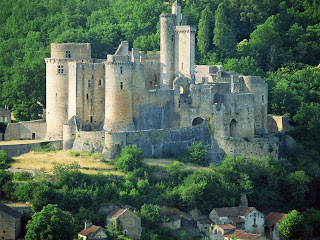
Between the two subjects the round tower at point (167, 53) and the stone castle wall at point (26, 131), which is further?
the round tower at point (167, 53)

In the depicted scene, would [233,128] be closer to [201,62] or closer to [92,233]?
[92,233]

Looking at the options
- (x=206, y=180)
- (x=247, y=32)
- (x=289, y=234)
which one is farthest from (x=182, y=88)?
(x=247, y=32)

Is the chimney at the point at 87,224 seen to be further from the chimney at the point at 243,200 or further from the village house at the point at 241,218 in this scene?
the chimney at the point at 243,200

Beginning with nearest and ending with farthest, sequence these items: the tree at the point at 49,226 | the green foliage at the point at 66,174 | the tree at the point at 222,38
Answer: the tree at the point at 49,226 → the green foliage at the point at 66,174 → the tree at the point at 222,38

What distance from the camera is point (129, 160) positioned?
167 feet

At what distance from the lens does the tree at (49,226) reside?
148 ft

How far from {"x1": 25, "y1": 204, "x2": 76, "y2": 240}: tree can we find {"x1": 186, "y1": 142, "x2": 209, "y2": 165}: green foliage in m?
10.4

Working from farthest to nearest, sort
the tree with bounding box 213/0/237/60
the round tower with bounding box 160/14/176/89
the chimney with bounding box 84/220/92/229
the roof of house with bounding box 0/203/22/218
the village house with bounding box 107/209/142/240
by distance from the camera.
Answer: the tree with bounding box 213/0/237/60
the round tower with bounding box 160/14/176/89
the village house with bounding box 107/209/142/240
the chimney with bounding box 84/220/92/229
the roof of house with bounding box 0/203/22/218

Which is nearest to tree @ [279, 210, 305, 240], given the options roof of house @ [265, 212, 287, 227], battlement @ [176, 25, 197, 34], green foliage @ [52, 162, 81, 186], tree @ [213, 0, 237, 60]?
roof of house @ [265, 212, 287, 227]

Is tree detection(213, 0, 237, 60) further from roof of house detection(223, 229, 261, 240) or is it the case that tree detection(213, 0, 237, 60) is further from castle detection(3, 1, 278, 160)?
roof of house detection(223, 229, 261, 240)

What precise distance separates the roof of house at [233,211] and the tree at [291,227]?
194cm

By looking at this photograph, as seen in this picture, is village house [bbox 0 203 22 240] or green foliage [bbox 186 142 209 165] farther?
green foliage [bbox 186 142 209 165]

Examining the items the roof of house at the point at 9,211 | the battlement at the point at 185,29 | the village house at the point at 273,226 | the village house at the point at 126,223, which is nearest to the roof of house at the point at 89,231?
the village house at the point at 126,223

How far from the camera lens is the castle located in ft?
177
